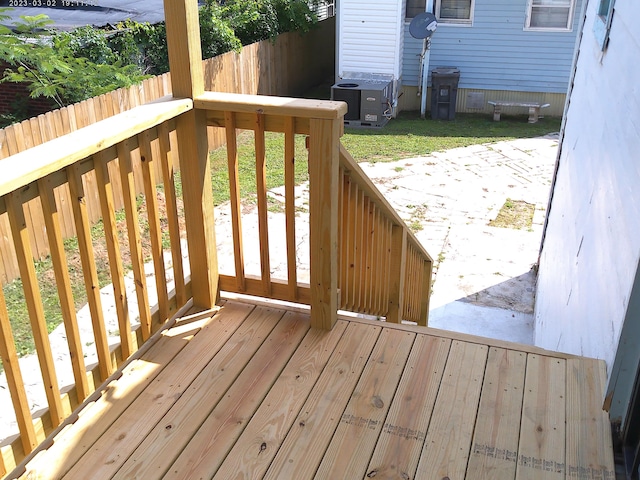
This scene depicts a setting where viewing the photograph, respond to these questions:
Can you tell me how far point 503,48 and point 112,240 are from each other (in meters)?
10.8

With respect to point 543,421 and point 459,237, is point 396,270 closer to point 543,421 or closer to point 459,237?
point 543,421

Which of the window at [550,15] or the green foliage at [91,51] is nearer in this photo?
the green foliage at [91,51]

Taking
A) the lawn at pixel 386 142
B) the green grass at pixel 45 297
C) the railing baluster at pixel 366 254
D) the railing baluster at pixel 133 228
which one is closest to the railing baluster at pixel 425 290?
the railing baluster at pixel 366 254

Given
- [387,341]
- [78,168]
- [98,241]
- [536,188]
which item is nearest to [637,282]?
[387,341]

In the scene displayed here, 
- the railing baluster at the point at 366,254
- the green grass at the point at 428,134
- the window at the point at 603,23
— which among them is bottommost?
the green grass at the point at 428,134

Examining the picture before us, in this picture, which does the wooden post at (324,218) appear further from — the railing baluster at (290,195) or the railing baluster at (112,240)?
the railing baluster at (112,240)

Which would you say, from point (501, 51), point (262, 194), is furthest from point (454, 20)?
point (262, 194)

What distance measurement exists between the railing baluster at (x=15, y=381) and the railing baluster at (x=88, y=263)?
334 millimetres

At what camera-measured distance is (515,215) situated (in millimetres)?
7703

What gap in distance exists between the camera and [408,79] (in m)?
12.2

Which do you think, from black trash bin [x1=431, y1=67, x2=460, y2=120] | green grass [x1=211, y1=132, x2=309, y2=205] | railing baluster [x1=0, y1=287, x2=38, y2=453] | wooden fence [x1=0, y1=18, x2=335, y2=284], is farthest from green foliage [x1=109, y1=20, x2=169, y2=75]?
railing baluster [x1=0, y1=287, x2=38, y2=453]

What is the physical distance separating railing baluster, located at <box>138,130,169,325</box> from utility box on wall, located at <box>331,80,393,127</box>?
876 cm

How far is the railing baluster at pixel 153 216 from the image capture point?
2.36 meters

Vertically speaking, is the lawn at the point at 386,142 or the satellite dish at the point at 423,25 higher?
the satellite dish at the point at 423,25
